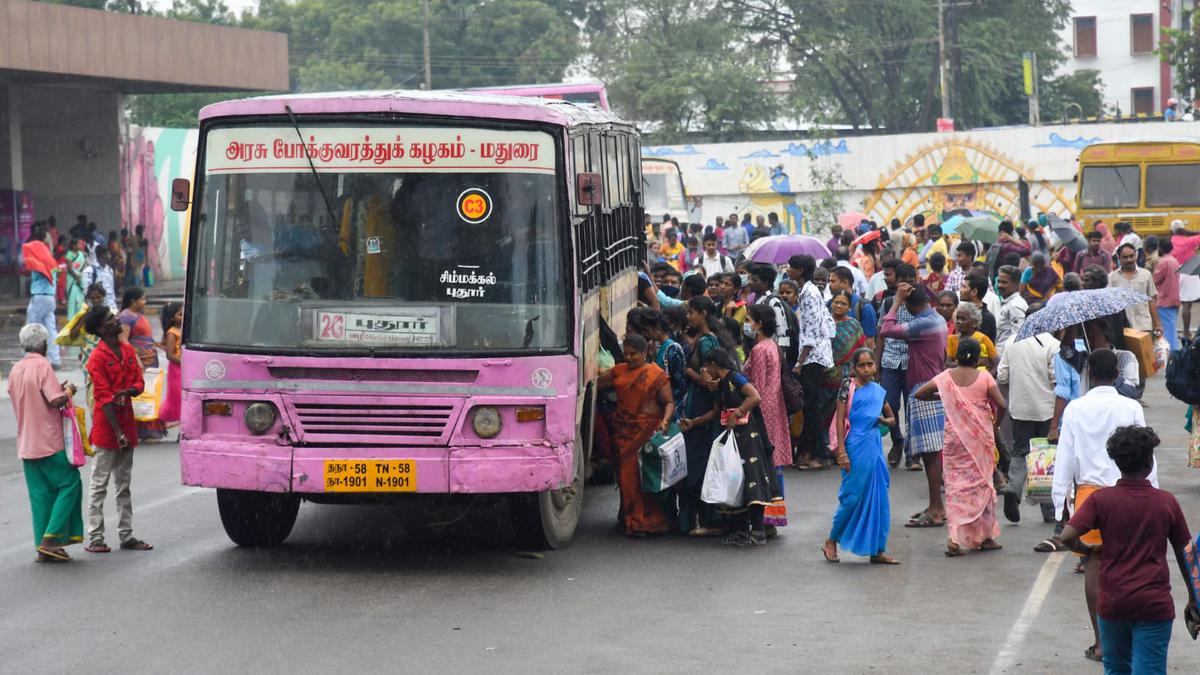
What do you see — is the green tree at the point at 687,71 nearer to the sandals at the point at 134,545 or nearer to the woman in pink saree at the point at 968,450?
the woman in pink saree at the point at 968,450

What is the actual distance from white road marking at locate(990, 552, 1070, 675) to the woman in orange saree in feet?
8.16

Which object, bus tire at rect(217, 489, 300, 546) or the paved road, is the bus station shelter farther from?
bus tire at rect(217, 489, 300, 546)

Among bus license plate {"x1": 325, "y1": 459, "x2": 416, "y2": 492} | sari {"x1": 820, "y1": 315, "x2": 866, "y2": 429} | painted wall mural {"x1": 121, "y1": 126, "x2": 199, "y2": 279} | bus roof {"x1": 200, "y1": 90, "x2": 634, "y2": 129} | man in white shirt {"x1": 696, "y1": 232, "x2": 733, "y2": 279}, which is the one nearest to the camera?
bus license plate {"x1": 325, "y1": 459, "x2": 416, "y2": 492}

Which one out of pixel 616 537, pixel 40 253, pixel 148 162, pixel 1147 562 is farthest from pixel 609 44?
pixel 1147 562

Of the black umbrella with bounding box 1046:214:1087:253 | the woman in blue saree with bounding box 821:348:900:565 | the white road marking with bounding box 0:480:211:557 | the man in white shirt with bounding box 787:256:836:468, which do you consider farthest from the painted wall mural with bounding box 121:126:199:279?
the woman in blue saree with bounding box 821:348:900:565

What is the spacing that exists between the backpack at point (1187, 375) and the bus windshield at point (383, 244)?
365 cm

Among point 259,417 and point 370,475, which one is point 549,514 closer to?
point 370,475

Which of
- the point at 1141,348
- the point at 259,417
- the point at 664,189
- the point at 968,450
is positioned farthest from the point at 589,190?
the point at 664,189

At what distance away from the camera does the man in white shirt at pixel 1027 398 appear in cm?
1057

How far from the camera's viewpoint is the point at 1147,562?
5.86 meters

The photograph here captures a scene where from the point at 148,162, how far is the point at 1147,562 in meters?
34.9

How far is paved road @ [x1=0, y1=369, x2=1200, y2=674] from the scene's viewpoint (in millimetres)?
7418

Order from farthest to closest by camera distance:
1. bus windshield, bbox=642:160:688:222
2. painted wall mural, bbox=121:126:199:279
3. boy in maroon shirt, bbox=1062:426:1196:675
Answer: painted wall mural, bbox=121:126:199:279, bus windshield, bbox=642:160:688:222, boy in maroon shirt, bbox=1062:426:1196:675

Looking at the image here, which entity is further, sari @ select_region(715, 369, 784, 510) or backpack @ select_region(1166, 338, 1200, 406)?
sari @ select_region(715, 369, 784, 510)
